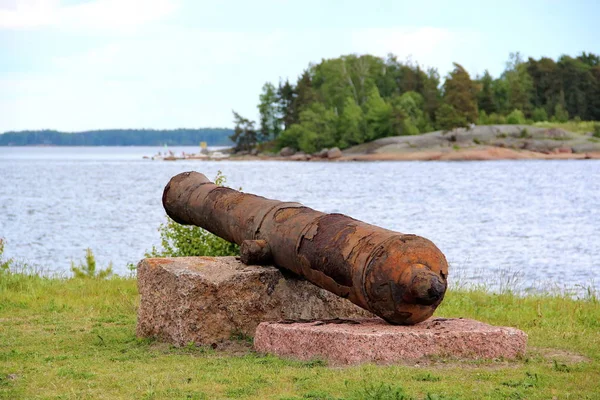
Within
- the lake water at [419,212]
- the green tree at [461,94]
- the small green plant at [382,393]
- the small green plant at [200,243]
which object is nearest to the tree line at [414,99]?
the green tree at [461,94]

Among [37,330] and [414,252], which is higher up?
[414,252]

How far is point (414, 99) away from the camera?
13262 centimetres

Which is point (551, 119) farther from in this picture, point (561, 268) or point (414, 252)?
point (414, 252)

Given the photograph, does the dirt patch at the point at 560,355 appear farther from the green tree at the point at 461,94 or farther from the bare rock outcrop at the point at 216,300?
the green tree at the point at 461,94

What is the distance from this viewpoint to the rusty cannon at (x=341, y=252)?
26.7ft

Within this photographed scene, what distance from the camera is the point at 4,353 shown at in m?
9.42

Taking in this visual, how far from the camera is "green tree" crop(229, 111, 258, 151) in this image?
149m

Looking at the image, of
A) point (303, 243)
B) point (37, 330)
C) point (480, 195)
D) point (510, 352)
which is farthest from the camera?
point (480, 195)

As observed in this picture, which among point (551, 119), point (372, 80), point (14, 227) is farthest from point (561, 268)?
point (372, 80)

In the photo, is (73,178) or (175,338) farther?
→ (73,178)

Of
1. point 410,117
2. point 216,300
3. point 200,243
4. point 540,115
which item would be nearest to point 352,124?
point 410,117

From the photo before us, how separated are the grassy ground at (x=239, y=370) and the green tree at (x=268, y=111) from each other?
14222cm

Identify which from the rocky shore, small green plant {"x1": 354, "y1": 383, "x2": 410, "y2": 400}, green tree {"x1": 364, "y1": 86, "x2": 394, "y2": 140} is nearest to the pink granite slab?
small green plant {"x1": 354, "y1": 383, "x2": 410, "y2": 400}

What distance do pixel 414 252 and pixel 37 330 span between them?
5273mm
